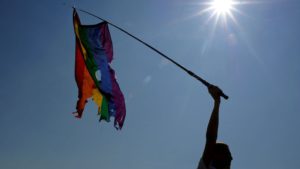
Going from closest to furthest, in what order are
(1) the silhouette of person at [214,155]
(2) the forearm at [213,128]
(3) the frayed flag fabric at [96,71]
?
(1) the silhouette of person at [214,155] → (2) the forearm at [213,128] → (3) the frayed flag fabric at [96,71]

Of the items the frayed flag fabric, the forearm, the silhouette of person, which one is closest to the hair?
the silhouette of person

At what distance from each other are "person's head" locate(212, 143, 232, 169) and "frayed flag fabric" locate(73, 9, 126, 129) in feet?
29.0

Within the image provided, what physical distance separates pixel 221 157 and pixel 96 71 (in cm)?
1066

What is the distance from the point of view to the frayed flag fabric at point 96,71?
14117 mm

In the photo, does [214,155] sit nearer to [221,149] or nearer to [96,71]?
[221,149]

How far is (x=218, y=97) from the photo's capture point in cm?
574

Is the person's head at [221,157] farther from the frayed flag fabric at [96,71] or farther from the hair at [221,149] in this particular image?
the frayed flag fabric at [96,71]

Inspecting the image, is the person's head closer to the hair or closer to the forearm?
the hair

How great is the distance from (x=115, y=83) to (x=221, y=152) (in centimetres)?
997

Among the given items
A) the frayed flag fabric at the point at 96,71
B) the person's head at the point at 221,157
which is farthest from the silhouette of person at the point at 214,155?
the frayed flag fabric at the point at 96,71

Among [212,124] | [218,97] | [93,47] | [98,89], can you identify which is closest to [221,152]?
[212,124]

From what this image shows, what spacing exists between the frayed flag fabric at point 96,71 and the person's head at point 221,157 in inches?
348

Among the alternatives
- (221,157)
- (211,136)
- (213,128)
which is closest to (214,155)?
(221,157)

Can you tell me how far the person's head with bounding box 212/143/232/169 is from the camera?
Result: 194 inches
